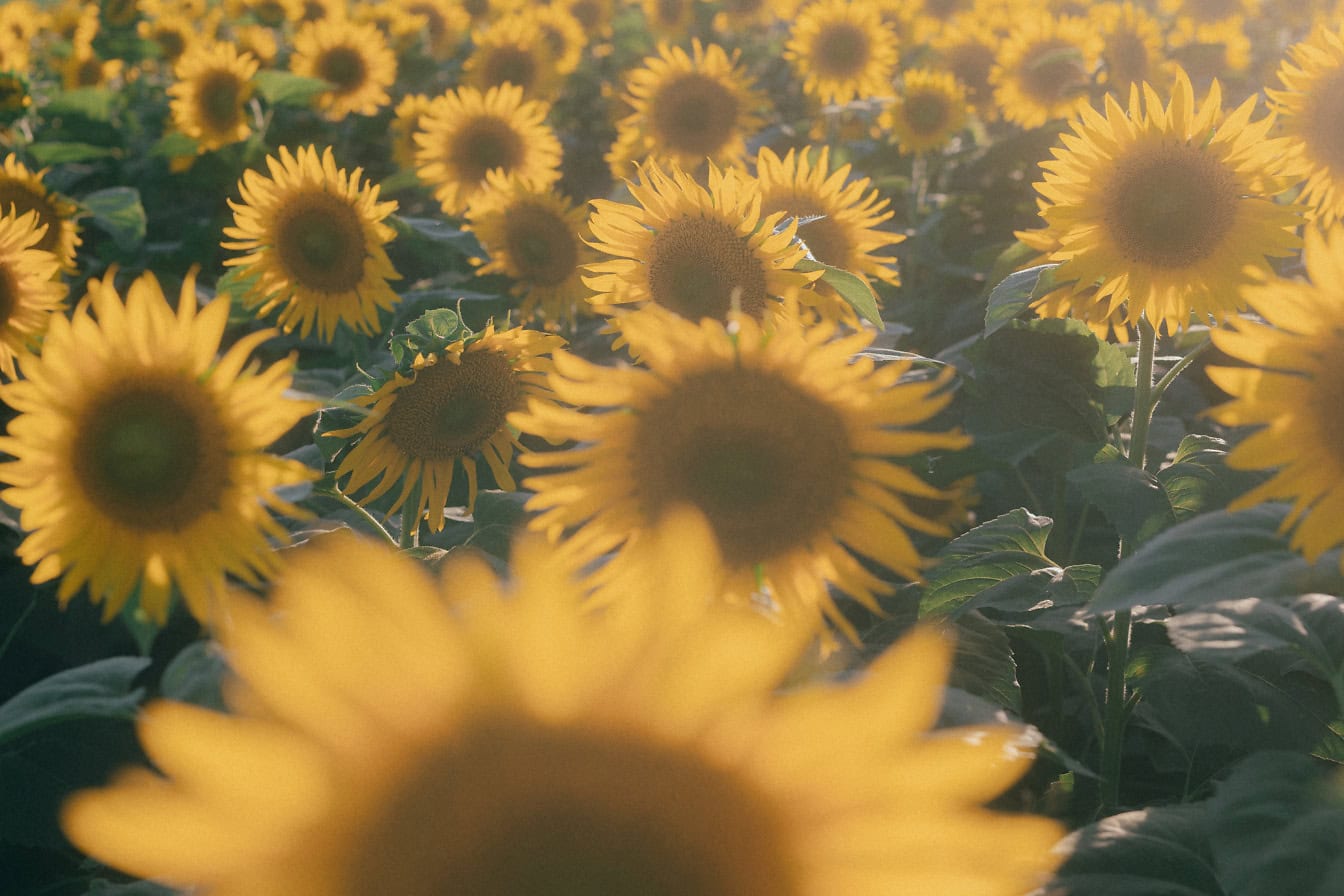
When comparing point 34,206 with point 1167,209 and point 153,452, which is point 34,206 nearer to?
point 153,452

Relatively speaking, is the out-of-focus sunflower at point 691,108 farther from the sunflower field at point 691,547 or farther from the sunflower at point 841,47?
the sunflower at point 841,47

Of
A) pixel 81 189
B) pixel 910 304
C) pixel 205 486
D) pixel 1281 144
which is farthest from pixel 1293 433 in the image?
pixel 81 189

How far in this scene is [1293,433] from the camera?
950mm

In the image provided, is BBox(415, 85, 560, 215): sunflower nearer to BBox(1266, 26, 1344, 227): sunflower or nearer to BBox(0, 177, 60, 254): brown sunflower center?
BBox(0, 177, 60, 254): brown sunflower center

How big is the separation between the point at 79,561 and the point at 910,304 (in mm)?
2751

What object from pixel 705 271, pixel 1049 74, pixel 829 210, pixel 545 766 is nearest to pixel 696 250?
pixel 705 271

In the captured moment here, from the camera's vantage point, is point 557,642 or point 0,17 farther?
point 0,17

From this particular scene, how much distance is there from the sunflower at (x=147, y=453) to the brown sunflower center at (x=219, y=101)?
3.52m

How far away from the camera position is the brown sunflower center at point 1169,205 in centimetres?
171

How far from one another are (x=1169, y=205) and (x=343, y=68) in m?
4.06

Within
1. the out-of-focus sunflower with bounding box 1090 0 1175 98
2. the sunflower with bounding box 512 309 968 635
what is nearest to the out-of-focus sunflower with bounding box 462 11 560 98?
the out-of-focus sunflower with bounding box 1090 0 1175 98

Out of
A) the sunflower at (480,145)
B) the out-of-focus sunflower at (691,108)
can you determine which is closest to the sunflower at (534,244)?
the sunflower at (480,145)

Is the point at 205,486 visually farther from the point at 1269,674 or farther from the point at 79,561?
the point at 1269,674

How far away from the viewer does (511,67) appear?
5074 millimetres
